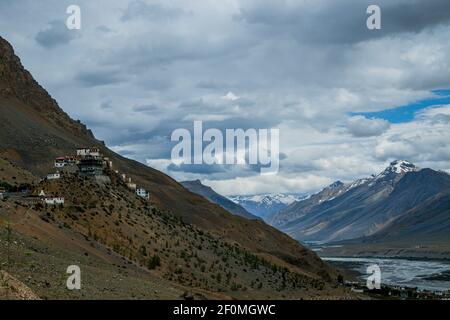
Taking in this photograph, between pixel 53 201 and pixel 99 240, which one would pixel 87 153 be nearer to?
pixel 53 201

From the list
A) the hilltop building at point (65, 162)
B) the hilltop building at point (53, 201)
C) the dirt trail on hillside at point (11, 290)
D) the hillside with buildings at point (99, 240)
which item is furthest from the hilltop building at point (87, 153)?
the dirt trail on hillside at point (11, 290)

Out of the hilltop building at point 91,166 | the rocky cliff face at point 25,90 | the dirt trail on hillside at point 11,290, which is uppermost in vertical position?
the rocky cliff face at point 25,90

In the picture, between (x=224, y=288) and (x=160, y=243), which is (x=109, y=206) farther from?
(x=224, y=288)

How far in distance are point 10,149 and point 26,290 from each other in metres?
88.9

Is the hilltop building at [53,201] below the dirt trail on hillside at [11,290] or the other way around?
the other way around

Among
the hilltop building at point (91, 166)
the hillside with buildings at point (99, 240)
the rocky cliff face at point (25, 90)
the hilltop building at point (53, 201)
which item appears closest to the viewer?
the hillside with buildings at point (99, 240)

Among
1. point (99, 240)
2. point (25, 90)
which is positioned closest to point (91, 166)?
point (99, 240)

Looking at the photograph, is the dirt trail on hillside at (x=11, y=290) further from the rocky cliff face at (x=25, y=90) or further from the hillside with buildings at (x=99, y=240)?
the rocky cliff face at (x=25, y=90)

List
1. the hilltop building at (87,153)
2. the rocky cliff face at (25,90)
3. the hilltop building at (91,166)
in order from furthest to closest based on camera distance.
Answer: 1. the rocky cliff face at (25,90)
2. the hilltop building at (87,153)
3. the hilltop building at (91,166)

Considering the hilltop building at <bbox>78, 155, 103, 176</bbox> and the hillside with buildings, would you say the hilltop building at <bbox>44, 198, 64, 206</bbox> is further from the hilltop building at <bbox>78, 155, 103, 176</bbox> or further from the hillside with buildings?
the hilltop building at <bbox>78, 155, 103, 176</bbox>

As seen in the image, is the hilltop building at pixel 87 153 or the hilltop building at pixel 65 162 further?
the hilltop building at pixel 87 153

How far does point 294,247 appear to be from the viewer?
155m
